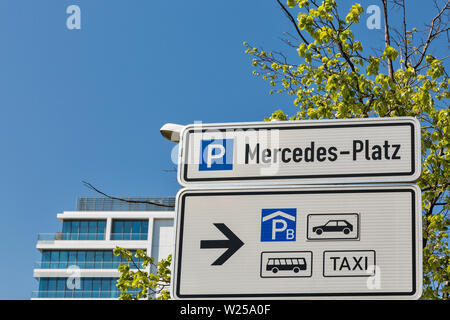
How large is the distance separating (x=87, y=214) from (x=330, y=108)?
202 feet

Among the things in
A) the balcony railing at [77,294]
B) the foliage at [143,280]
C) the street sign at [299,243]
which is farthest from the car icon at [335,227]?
the balcony railing at [77,294]

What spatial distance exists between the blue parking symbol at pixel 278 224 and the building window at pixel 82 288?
208 feet

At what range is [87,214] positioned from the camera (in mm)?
70062

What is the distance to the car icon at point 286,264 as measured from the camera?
8.01 feet

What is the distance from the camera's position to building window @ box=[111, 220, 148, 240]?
6881 cm

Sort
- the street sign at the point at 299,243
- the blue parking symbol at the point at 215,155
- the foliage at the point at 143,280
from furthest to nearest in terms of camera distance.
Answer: the foliage at the point at 143,280, the blue parking symbol at the point at 215,155, the street sign at the point at 299,243

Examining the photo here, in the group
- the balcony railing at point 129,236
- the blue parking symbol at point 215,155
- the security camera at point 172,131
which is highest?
the balcony railing at point 129,236

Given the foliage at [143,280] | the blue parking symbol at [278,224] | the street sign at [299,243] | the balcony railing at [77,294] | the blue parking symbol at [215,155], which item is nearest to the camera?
the street sign at [299,243]

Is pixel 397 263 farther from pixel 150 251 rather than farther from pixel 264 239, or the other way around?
pixel 150 251

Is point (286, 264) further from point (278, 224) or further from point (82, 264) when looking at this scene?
point (82, 264)

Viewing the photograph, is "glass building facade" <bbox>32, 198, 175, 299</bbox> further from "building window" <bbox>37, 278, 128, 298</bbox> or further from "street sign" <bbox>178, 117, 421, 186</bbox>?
"street sign" <bbox>178, 117, 421, 186</bbox>

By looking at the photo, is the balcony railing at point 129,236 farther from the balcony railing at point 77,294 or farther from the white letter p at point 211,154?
the white letter p at point 211,154

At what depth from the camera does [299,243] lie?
2.48m
